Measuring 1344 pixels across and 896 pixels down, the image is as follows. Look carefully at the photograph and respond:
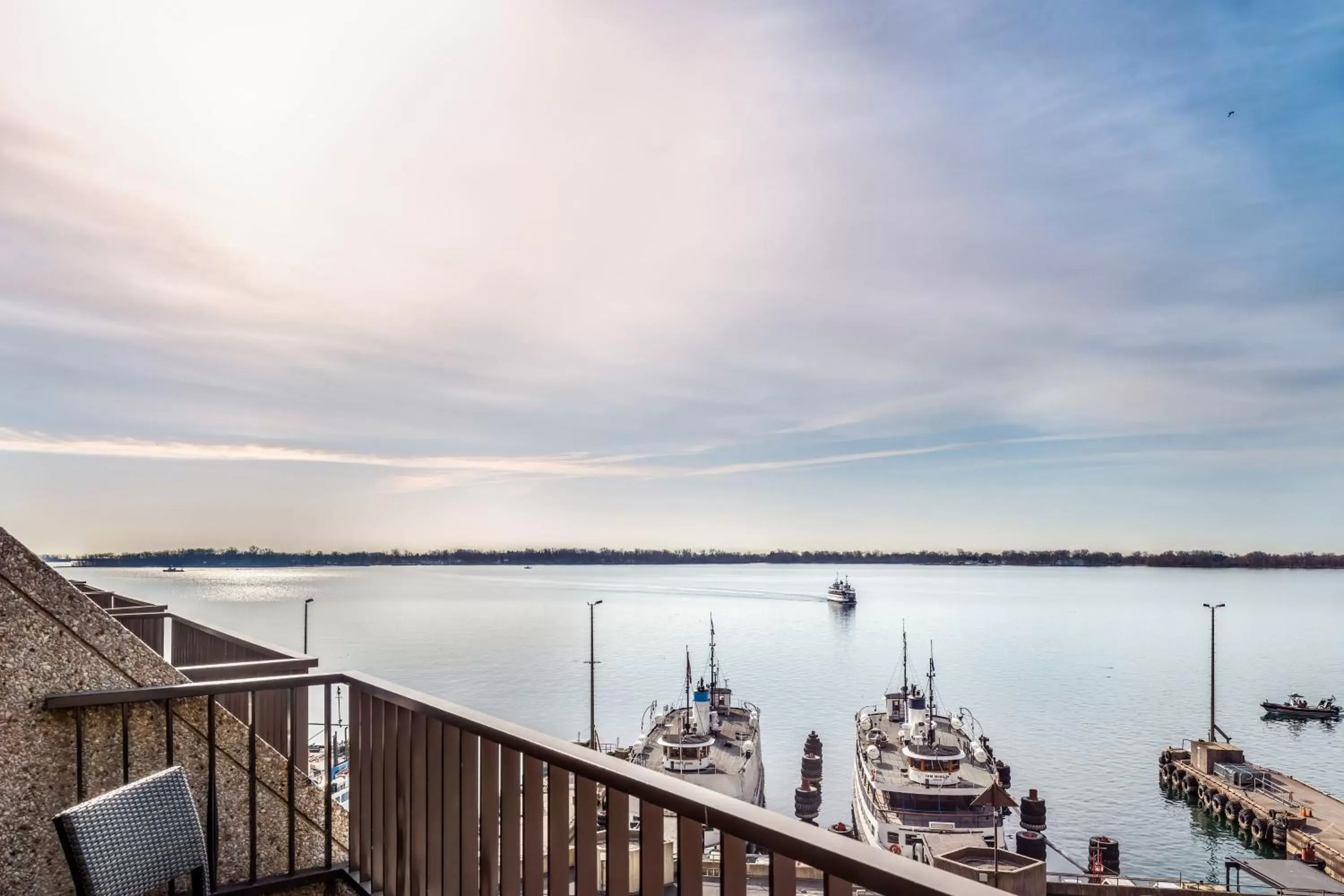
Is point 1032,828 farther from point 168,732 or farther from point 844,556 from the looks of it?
point 844,556

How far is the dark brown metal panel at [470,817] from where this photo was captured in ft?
7.14

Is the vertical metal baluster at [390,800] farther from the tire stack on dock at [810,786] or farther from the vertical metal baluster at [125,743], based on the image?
the tire stack on dock at [810,786]

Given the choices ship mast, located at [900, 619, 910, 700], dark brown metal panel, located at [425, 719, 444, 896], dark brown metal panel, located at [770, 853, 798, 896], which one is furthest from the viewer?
ship mast, located at [900, 619, 910, 700]

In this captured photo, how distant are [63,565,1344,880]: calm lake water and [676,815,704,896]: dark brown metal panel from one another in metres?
2.10

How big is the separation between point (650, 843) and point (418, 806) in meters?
1.27

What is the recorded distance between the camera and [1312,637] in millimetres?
65938

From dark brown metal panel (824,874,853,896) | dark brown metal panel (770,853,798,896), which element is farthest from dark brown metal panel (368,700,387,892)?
dark brown metal panel (824,874,853,896)

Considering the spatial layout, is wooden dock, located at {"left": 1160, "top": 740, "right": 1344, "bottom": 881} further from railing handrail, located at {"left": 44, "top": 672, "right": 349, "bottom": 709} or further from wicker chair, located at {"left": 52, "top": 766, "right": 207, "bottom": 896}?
wicker chair, located at {"left": 52, "top": 766, "right": 207, "bottom": 896}

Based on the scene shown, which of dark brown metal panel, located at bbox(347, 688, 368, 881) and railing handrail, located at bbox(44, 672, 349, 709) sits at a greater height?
railing handrail, located at bbox(44, 672, 349, 709)

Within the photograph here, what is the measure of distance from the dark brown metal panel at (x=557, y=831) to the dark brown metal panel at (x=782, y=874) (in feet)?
2.17

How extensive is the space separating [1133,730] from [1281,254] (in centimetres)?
2083

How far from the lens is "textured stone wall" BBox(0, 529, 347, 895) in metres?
2.43

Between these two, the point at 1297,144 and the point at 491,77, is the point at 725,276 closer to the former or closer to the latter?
the point at 491,77

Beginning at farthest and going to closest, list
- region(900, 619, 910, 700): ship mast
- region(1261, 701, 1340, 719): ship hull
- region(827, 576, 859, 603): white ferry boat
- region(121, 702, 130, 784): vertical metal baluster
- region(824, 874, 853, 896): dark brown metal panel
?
region(827, 576, 859, 603): white ferry boat < region(1261, 701, 1340, 719): ship hull < region(900, 619, 910, 700): ship mast < region(121, 702, 130, 784): vertical metal baluster < region(824, 874, 853, 896): dark brown metal panel
